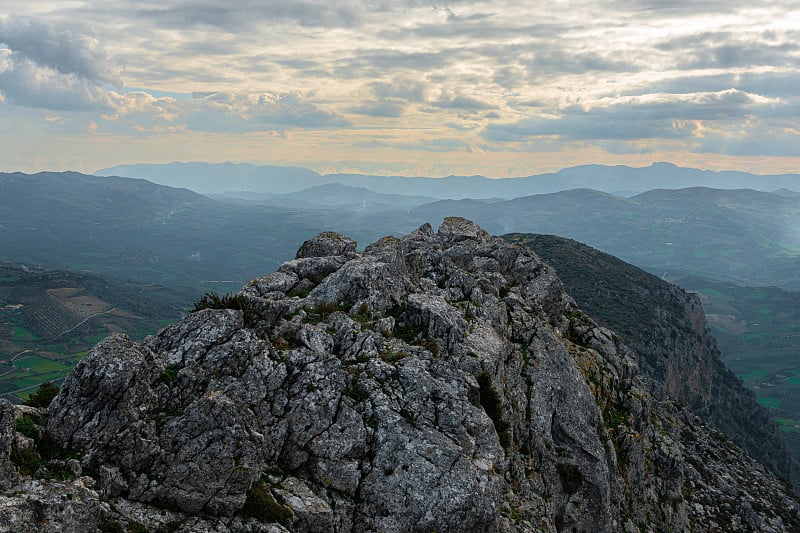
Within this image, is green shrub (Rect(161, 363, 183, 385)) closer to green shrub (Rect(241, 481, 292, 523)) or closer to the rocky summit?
the rocky summit

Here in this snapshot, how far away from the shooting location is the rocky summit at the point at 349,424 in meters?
21.3

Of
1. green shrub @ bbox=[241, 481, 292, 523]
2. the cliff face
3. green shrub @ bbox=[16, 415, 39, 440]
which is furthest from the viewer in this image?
the cliff face

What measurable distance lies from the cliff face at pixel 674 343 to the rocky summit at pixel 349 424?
88.7m

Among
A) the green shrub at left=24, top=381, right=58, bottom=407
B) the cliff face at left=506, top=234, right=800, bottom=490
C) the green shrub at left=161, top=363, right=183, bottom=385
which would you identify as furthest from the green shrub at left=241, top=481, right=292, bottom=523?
the cliff face at left=506, top=234, right=800, bottom=490

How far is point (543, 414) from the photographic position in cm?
3781

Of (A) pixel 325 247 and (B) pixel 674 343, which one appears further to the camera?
(B) pixel 674 343

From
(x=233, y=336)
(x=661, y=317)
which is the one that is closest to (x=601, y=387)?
(x=233, y=336)

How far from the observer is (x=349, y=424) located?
86.5ft

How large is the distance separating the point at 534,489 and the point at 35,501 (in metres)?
27.1

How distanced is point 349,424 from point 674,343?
459 feet

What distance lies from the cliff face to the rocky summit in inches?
3491

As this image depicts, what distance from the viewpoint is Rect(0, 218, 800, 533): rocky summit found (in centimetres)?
2130

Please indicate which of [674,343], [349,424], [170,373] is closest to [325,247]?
[349,424]

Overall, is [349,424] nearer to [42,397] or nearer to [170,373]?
[170,373]
